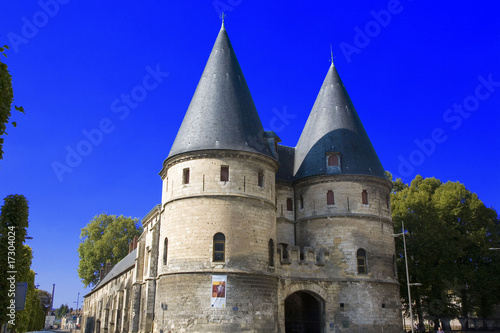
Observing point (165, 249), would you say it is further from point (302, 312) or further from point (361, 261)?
point (361, 261)

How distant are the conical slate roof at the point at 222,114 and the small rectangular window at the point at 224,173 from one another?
1172 mm

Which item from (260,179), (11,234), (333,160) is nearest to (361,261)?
(333,160)

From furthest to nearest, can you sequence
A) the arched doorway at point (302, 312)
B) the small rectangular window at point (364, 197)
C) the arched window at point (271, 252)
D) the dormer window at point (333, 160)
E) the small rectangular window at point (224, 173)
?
the dormer window at point (333, 160)
the small rectangular window at point (364, 197)
the arched doorway at point (302, 312)
the arched window at point (271, 252)
the small rectangular window at point (224, 173)

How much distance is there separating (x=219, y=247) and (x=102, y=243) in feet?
134

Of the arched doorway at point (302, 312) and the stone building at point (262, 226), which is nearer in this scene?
the stone building at point (262, 226)

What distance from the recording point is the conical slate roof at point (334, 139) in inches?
1261

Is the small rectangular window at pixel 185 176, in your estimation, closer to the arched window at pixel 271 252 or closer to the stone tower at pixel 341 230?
the arched window at pixel 271 252

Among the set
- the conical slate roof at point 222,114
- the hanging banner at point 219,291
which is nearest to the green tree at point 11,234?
the hanging banner at point 219,291

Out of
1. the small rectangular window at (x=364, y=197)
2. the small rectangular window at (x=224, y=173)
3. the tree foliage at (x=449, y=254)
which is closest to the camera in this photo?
the small rectangular window at (x=224, y=173)

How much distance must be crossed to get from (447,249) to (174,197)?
23.9 meters

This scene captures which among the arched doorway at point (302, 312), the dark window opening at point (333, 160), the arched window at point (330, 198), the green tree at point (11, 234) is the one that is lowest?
the arched doorway at point (302, 312)

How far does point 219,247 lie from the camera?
1014 inches

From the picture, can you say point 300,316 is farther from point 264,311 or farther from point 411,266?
point 411,266

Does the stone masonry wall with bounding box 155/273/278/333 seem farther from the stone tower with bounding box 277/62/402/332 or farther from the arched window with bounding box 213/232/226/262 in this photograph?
the stone tower with bounding box 277/62/402/332
